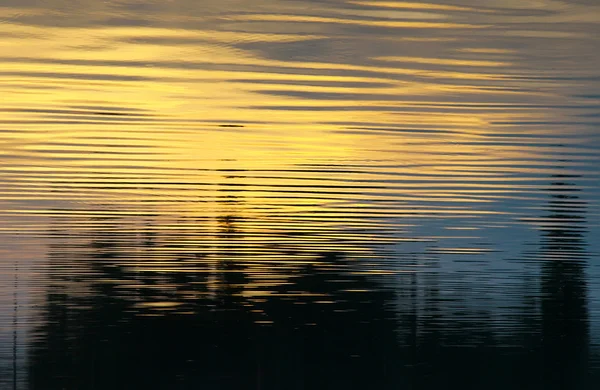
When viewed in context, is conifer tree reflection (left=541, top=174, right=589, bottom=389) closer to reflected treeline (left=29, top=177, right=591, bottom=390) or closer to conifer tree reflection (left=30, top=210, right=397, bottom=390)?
reflected treeline (left=29, top=177, right=591, bottom=390)

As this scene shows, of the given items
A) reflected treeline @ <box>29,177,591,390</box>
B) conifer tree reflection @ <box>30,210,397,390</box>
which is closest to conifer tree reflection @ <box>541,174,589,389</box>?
reflected treeline @ <box>29,177,591,390</box>

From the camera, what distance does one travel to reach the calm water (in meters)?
4.59

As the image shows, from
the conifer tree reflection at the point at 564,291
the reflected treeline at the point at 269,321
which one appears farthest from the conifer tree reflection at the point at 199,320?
the conifer tree reflection at the point at 564,291

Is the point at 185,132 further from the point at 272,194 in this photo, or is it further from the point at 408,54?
the point at 408,54

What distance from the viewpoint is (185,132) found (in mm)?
4711

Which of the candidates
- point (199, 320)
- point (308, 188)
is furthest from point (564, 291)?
point (199, 320)

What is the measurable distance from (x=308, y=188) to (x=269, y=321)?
1.95 ft

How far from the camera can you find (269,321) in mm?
4598

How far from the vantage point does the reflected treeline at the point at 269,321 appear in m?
4.53

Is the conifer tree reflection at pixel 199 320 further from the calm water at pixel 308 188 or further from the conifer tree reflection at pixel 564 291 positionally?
the conifer tree reflection at pixel 564 291

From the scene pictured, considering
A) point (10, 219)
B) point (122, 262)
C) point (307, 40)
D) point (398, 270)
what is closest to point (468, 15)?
point (307, 40)

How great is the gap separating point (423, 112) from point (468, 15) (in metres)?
0.46

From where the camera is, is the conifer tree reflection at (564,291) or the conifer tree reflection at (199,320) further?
the conifer tree reflection at (564,291)

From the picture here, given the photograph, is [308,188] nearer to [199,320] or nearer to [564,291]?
[199,320]
